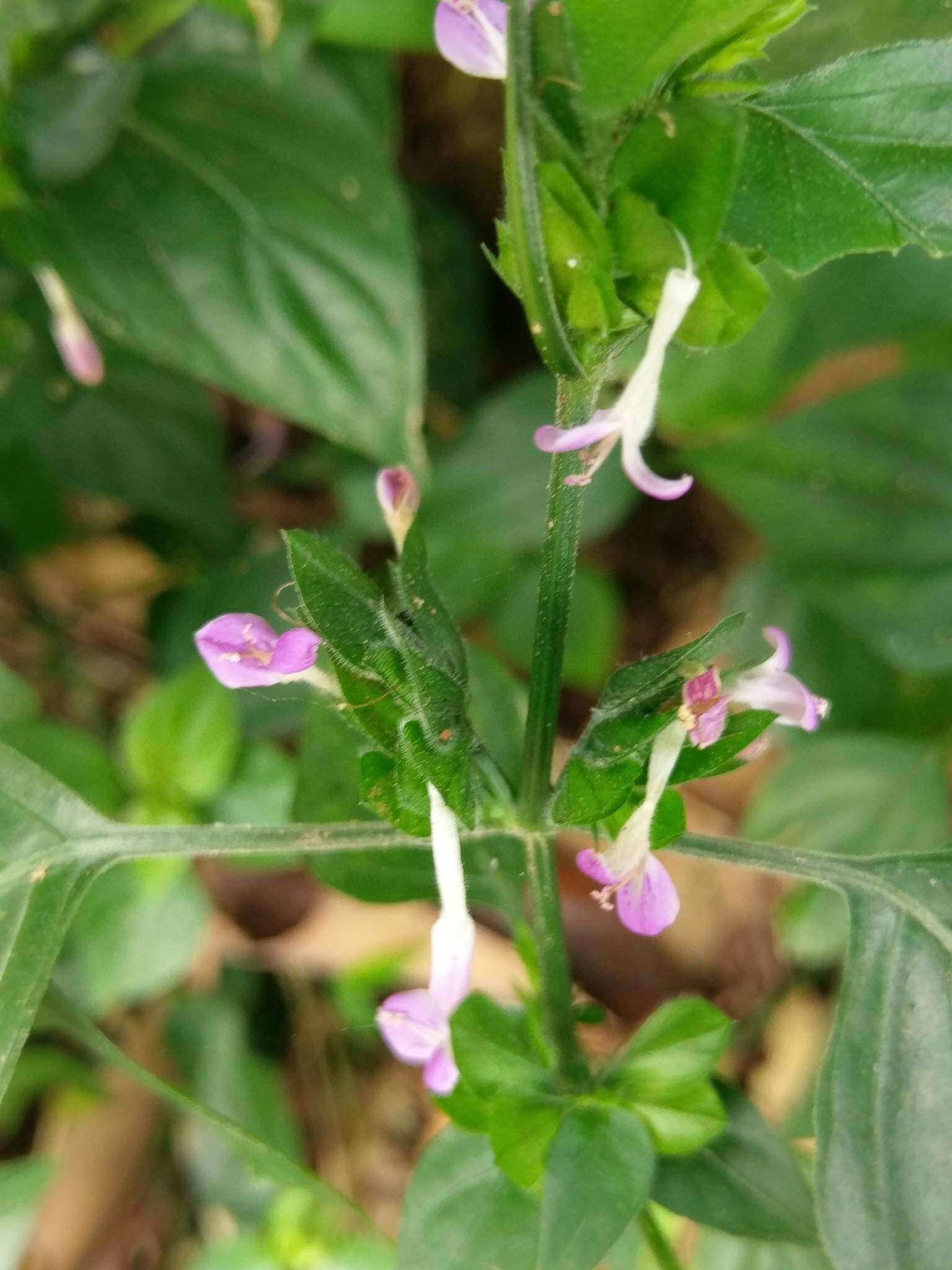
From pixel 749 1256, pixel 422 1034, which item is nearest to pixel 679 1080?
pixel 422 1034

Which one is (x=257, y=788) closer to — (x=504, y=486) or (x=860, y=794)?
(x=504, y=486)

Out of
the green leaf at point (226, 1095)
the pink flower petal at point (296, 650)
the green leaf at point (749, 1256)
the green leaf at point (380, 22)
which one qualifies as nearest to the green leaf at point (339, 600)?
the pink flower petal at point (296, 650)

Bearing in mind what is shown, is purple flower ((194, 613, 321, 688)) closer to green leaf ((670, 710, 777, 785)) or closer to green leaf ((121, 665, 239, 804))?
green leaf ((670, 710, 777, 785))

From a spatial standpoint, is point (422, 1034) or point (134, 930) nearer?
point (422, 1034)

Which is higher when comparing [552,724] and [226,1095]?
[552,724]

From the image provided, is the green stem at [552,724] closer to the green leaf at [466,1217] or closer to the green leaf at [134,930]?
the green leaf at [466,1217]

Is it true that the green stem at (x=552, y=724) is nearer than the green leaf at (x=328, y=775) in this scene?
Yes
